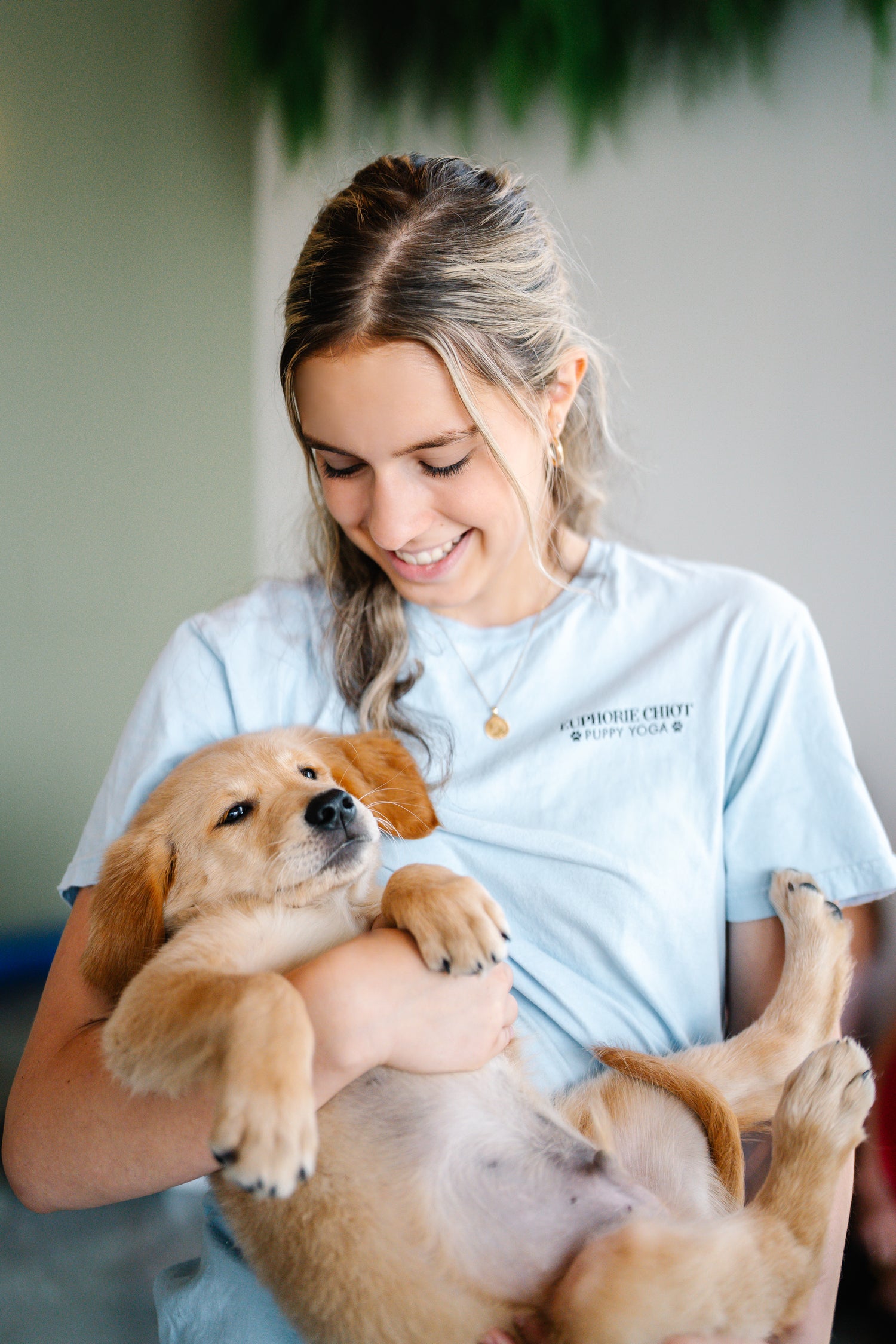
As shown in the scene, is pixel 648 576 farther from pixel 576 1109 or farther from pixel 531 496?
pixel 576 1109

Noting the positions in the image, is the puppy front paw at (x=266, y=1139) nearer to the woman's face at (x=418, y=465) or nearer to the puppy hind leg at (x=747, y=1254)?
the puppy hind leg at (x=747, y=1254)

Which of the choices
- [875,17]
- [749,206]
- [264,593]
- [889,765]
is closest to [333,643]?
[264,593]

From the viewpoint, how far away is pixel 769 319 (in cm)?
151

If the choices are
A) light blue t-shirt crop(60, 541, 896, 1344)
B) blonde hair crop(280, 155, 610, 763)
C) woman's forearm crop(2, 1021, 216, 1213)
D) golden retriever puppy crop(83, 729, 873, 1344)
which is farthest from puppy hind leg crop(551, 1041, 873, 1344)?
blonde hair crop(280, 155, 610, 763)

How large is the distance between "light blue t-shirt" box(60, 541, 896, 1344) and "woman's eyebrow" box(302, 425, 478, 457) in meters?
0.32

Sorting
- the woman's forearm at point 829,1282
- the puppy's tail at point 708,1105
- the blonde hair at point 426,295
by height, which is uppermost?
the blonde hair at point 426,295

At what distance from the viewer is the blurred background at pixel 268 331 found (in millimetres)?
1396

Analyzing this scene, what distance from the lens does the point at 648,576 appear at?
132 cm

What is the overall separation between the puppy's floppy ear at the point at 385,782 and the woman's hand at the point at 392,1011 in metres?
0.25

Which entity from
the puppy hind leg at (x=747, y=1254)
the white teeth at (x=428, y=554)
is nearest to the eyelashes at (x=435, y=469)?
the white teeth at (x=428, y=554)

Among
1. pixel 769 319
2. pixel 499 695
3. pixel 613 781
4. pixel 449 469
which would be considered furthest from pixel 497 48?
pixel 613 781

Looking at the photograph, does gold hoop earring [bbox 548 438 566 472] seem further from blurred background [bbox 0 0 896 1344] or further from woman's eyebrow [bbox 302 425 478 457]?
blurred background [bbox 0 0 896 1344]

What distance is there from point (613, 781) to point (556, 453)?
1.65 feet

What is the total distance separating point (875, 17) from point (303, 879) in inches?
62.1
